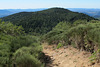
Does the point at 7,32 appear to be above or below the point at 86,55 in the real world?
above

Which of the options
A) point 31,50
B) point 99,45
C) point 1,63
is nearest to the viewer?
point 1,63

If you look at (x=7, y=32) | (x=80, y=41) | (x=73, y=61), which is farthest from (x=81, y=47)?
(x=7, y=32)

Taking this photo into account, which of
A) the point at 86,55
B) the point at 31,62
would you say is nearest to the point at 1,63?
the point at 31,62

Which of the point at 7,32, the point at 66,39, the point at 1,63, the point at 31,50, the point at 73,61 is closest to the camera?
the point at 1,63

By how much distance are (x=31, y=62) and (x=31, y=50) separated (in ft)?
2.01

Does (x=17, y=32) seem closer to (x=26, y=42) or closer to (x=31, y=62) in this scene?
(x=26, y=42)

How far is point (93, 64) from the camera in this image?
13.1 feet

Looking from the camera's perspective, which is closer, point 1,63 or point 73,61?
point 1,63

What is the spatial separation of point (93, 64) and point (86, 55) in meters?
0.90

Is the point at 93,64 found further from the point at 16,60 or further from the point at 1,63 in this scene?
the point at 1,63

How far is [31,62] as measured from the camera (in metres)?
3.00

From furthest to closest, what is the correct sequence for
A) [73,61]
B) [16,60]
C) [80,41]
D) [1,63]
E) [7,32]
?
[80,41] < [7,32] < [73,61] < [16,60] < [1,63]

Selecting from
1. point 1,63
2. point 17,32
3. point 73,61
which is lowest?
point 73,61

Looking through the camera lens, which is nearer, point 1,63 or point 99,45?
point 1,63
